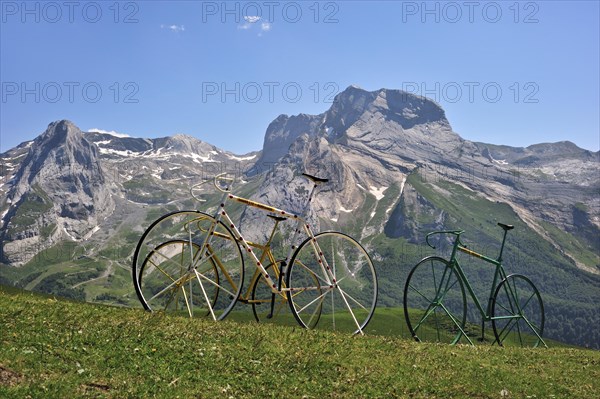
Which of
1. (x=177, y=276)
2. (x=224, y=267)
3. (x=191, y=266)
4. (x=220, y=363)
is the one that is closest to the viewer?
(x=220, y=363)

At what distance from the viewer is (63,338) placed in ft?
32.6

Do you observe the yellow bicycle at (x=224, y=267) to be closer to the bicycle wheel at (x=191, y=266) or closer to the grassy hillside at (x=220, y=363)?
the bicycle wheel at (x=191, y=266)

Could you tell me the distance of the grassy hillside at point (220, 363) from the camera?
8.60 m

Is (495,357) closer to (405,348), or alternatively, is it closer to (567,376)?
(567,376)

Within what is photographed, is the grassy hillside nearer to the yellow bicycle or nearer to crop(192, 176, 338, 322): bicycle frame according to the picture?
the yellow bicycle

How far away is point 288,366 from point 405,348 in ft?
14.1

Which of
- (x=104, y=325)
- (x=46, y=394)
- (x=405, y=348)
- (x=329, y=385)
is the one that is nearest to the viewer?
(x=46, y=394)

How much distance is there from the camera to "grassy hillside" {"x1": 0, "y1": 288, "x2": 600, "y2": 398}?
8.60m

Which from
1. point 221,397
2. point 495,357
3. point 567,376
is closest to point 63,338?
point 221,397

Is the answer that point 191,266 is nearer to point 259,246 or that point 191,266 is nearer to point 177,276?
point 177,276

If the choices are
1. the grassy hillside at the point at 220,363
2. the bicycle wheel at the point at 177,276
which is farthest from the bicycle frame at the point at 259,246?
the grassy hillside at the point at 220,363

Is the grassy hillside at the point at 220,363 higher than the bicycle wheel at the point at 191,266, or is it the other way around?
the bicycle wheel at the point at 191,266

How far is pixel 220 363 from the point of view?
10.0 m

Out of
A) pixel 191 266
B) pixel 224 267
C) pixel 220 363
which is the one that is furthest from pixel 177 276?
pixel 220 363
